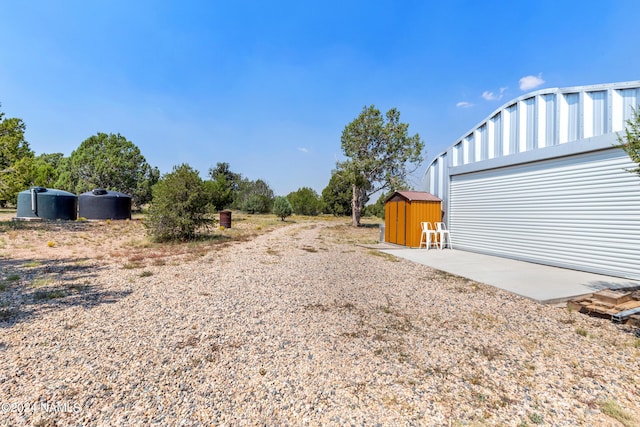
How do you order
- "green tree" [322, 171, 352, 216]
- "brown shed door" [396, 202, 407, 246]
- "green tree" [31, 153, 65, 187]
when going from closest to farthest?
1. "brown shed door" [396, 202, 407, 246]
2. "green tree" [31, 153, 65, 187]
3. "green tree" [322, 171, 352, 216]

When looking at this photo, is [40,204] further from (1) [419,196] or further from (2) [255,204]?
(1) [419,196]

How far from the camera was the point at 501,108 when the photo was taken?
30.8 ft

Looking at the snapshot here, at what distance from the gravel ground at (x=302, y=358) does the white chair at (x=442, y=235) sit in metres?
6.30

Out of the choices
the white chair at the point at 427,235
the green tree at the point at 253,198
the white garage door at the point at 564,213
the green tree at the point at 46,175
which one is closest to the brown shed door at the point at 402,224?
the white chair at the point at 427,235

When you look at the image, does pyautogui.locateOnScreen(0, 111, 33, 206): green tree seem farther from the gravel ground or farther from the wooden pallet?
the wooden pallet

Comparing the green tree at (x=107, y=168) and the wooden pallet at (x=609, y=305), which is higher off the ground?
the green tree at (x=107, y=168)

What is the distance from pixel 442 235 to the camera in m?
11.7

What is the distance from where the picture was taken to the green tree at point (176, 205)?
11523 mm

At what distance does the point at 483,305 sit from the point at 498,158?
654 cm

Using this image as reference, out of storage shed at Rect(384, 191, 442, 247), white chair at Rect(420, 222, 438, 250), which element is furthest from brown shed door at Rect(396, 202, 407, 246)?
white chair at Rect(420, 222, 438, 250)

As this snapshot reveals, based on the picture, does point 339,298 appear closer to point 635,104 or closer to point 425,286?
point 425,286

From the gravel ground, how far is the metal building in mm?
3607

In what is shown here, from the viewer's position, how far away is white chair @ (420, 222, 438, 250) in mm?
11644

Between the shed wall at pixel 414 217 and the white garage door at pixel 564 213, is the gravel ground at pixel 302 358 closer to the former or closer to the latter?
the white garage door at pixel 564 213
